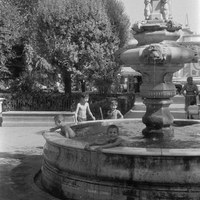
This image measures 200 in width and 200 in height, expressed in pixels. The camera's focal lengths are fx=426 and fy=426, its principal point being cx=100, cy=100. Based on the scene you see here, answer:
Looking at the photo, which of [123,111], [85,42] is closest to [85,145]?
[123,111]

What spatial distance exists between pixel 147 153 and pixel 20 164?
152 inches

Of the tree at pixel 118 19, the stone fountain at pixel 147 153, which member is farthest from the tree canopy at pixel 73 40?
the stone fountain at pixel 147 153

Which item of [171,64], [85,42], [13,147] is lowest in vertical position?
[13,147]

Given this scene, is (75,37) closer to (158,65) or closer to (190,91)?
(190,91)

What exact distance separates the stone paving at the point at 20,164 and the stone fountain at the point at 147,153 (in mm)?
350

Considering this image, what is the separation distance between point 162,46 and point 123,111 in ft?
43.4

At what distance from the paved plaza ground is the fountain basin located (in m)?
0.46

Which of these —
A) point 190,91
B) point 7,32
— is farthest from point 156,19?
point 7,32

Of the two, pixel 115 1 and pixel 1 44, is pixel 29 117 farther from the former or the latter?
pixel 115 1

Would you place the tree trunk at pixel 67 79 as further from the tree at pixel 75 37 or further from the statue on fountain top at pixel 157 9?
the statue on fountain top at pixel 157 9

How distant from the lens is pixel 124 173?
569 cm

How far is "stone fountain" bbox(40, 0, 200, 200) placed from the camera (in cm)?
556

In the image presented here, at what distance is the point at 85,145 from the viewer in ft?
20.0

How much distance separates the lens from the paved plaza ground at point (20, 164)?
6.57 metres
